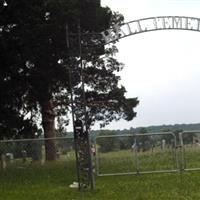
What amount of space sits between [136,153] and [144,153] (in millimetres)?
664

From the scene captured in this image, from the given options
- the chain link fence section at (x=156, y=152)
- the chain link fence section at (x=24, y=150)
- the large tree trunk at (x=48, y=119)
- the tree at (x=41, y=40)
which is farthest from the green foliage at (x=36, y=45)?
the large tree trunk at (x=48, y=119)

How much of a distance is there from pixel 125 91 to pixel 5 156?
71.3 feet

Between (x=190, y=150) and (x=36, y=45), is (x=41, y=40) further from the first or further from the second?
(x=190, y=150)

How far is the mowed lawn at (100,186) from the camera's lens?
1684cm

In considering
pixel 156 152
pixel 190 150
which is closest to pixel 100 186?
pixel 156 152

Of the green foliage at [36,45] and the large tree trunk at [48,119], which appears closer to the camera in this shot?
the green foliage at [36,45]

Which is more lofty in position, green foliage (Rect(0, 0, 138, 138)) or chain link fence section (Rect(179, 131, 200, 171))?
green foliage (Rect(0, 0, 138, 138))

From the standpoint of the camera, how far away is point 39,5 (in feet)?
89.5

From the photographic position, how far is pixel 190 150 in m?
24.5

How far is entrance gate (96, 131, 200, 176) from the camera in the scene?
23.0 metres

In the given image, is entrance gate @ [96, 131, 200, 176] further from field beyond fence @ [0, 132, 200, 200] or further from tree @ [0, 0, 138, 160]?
tree @ [0, 0, 138, 160]

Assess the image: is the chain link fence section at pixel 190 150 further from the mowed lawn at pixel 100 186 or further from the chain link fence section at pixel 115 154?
the chain link fence section at pixel 115 154

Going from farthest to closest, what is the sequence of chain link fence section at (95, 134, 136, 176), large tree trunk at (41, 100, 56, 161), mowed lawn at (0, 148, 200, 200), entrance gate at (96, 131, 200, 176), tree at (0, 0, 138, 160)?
1. large tree trunk at (41, 100, 56, 161)
2. tree at (0, 0, 138, 160)
3. chain link fence section at (95, 134, 136, 176)
4. entrance gate at (96, 131, 200, 176)
5. mowed lawn at (0, 148, 200, 200)

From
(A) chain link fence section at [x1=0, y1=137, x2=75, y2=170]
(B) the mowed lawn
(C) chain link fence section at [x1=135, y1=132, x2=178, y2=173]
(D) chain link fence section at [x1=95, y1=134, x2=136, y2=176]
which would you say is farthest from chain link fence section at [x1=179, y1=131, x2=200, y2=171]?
(A) chain link fence section at [x1=0, y1=137, x2=75, y2=170]
